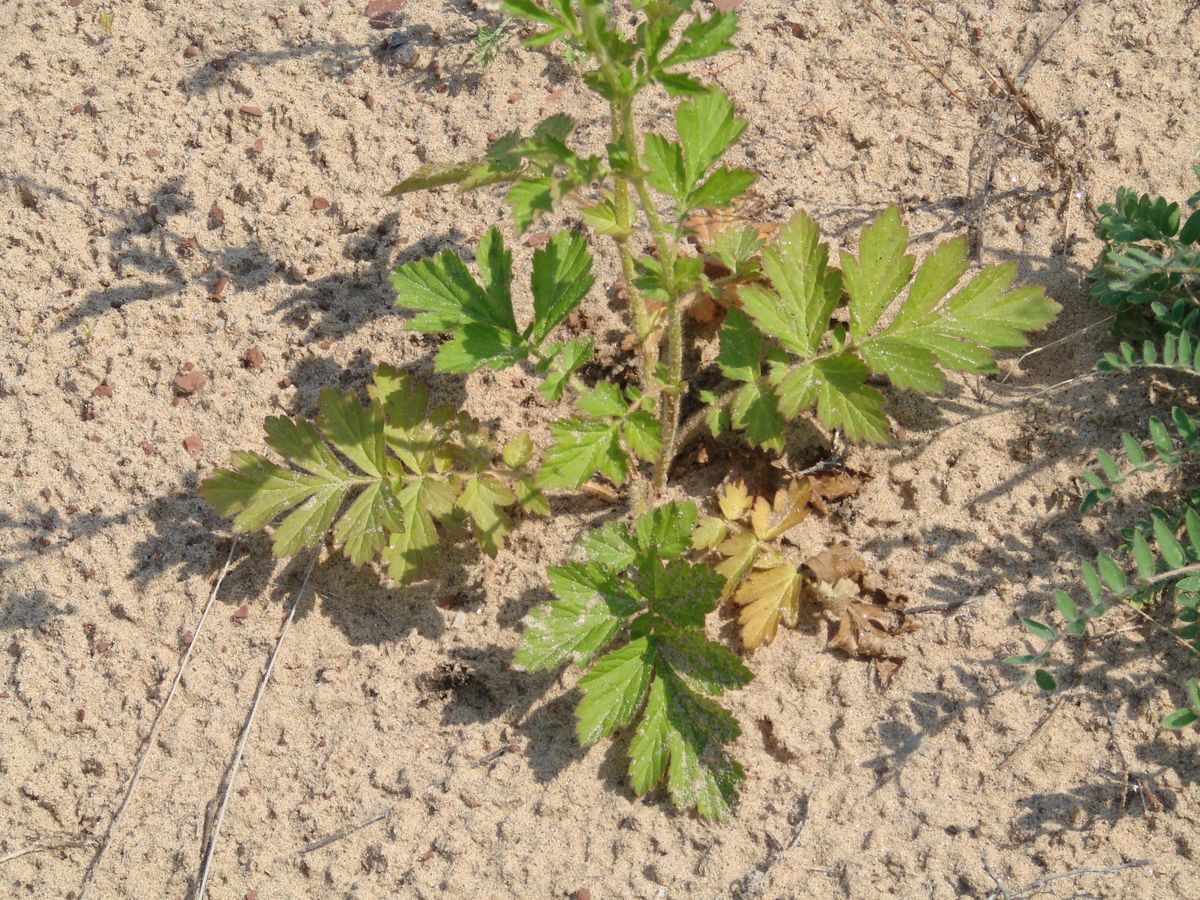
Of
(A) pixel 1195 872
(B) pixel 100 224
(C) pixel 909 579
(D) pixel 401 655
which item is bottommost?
(D) pixel 401 655

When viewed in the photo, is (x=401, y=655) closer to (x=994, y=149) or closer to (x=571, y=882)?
(x=571, y=882)

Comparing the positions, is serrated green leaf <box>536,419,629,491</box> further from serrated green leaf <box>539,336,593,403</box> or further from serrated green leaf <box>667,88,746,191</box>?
serrated green leaf <box>667,88,746,191</box>

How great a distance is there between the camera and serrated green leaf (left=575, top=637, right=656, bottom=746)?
2.40 metres

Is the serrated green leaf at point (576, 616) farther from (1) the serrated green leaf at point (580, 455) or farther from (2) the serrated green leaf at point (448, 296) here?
(2) the serrated green leaf at point (448, 296)

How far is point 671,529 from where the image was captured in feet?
8.16

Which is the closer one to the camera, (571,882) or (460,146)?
(571,882)

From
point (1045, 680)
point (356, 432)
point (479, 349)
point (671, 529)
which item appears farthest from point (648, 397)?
point (1045, 680)

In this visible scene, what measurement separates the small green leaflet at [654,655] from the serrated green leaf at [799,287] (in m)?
0.51

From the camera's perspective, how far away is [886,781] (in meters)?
2.44

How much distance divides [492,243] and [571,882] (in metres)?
1.58

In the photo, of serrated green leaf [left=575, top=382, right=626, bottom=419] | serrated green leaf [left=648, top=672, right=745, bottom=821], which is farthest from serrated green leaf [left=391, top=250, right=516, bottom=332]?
serrated green leaf [left=648, top=672, right=745, bottom=821]

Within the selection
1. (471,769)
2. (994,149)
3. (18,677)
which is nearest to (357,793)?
(471,769)

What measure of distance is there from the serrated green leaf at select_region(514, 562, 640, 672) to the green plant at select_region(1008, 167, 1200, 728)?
35.2 inches

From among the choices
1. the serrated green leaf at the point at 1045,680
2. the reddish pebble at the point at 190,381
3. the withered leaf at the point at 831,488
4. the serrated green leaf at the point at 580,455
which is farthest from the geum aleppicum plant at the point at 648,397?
the serrated green leaf at the point at 1045,680
